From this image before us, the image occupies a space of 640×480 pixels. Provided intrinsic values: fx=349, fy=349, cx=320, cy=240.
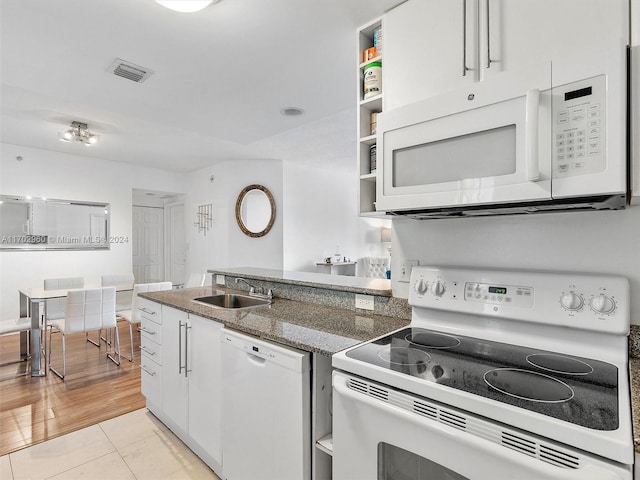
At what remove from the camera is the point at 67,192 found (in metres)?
4.83

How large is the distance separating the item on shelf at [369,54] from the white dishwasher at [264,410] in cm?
134

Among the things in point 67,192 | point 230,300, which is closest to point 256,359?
point 230,300

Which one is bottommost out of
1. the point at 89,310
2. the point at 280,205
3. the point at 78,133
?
the point at 89,310

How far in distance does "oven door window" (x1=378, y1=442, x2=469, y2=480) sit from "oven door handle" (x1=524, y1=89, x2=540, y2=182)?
814 mm

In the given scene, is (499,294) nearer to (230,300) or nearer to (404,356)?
(404,356)

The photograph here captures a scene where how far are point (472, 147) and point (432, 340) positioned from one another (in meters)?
0.70

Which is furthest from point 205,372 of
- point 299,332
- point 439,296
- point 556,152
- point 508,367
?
point 556,152

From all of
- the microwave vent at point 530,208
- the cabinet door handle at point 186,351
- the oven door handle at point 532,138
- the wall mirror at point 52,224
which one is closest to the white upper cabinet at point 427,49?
the oven door handle at point 532,138

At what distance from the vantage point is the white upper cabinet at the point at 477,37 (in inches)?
39.5

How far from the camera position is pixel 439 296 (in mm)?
1399

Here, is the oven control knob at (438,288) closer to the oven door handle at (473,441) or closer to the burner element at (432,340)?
the burner element at (432,340)

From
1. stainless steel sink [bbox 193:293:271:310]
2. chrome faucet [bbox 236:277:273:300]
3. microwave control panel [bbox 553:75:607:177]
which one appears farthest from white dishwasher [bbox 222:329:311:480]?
microwave control panel [bbox 553:75:607:177]

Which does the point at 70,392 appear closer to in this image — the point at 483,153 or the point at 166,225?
the point at 483,153

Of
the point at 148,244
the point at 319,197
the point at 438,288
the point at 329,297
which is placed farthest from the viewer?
the point at 148,244
